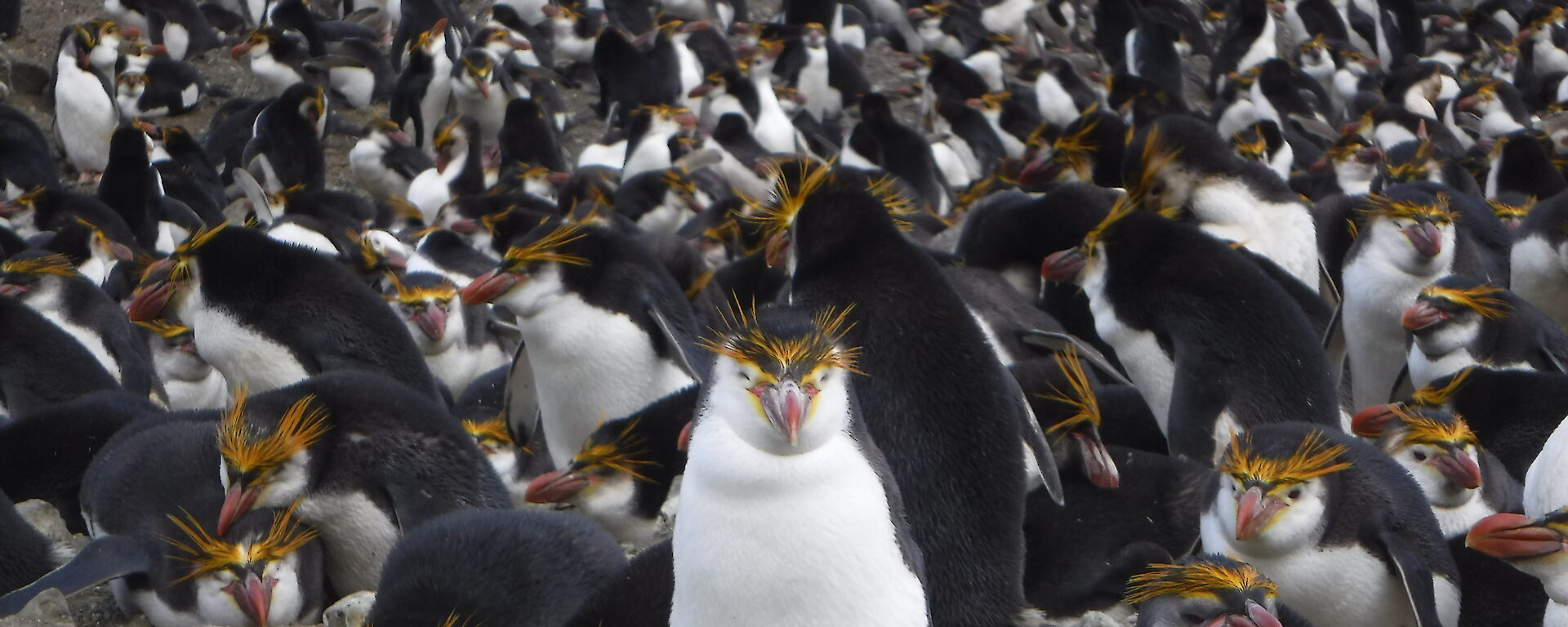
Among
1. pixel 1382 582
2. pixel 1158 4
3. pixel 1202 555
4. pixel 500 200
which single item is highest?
pixel 1202 555

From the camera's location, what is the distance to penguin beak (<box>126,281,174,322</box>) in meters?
4.24

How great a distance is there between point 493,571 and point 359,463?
1.98 feet

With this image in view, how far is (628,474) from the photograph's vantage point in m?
3.73

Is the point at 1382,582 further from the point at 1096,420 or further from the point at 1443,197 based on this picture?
the point at 1443,197

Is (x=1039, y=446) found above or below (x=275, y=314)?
above

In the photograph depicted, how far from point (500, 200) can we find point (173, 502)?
3658mm

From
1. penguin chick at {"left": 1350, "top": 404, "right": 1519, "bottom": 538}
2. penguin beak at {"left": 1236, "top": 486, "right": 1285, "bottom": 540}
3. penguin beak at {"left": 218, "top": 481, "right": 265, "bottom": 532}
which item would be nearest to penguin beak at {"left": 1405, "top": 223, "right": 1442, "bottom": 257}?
penguin chick at {"left": 1350, "top": 404, "right": 1519, "bottom": 538}

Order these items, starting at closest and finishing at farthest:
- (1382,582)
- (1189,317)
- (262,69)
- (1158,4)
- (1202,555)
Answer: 1. (1202,555)
2. (1382,582)
3. (1189,317)
4. (262,69)
5. (1158,4)

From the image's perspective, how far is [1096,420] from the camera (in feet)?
11.1

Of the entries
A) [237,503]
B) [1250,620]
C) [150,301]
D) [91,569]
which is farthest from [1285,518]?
[150,301]

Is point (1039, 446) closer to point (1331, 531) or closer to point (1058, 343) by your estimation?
point (1331, 531)

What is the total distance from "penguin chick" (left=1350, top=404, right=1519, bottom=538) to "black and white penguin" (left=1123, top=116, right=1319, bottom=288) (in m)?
1.61

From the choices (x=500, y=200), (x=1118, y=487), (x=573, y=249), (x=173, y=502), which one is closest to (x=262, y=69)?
(x=500, y=200)

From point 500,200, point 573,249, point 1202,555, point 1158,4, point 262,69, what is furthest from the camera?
point 1158,4
